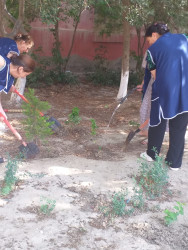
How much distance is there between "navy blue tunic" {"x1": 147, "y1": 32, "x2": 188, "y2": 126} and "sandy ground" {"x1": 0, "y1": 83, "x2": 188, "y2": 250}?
85 centimetres

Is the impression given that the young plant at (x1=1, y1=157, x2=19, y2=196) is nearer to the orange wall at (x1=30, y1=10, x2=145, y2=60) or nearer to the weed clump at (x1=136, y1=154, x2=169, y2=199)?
the weed clump at (x1=136, y1=154, x2=169, y2=199)

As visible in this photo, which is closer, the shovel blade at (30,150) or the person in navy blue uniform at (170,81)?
the person in navy blue uniform at (170,81)

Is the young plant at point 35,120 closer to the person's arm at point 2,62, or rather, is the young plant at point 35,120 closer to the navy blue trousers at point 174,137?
the person's arm at point 2,62

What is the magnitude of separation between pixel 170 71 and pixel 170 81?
11cm

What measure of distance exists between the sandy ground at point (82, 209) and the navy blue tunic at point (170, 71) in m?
0.85

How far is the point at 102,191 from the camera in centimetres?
368

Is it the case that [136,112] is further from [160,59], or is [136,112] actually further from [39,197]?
[39,197]

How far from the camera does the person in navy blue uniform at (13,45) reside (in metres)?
3.90

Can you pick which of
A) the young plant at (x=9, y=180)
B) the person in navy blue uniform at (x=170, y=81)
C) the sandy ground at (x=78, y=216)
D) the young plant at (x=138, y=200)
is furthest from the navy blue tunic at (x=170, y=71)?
the young plant at (x=9, y=180)

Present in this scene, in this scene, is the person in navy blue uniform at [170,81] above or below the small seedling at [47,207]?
above

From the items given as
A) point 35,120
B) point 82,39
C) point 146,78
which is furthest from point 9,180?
point 82,39

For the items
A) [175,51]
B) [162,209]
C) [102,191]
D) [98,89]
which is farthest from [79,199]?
[98,89]

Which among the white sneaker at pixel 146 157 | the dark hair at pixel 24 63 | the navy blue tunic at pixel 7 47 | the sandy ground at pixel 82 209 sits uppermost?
the navy blue tunic at pixel 7 47

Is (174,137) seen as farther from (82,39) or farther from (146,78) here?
(82,39)
